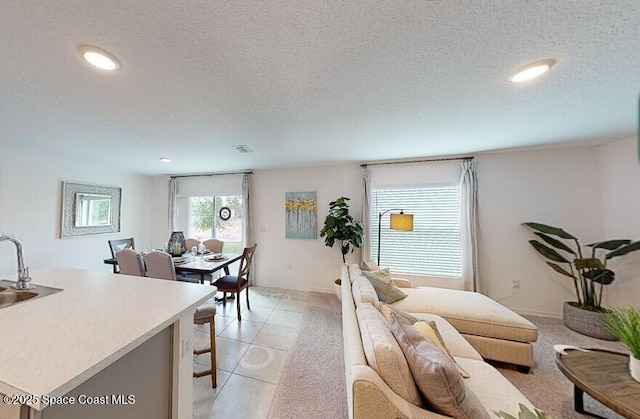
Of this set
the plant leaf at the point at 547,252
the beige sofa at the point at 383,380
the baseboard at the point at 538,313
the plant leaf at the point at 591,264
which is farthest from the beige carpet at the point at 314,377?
the plant leaf at the point at 591,264

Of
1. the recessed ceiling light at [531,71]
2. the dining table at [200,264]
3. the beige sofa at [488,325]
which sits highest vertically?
the recessed ceiling light at [531,71]

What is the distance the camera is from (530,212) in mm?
3230

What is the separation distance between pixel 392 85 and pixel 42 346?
7.40 feet

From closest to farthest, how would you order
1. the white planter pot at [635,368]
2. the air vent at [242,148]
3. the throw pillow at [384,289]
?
the white planter pot at [635,368] → the throw pillow at [384,289] → the air vent at [242,148]

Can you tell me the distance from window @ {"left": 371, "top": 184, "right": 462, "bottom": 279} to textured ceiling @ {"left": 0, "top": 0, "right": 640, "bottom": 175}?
1194 millimetres

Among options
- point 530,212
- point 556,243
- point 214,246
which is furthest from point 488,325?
point 214,246

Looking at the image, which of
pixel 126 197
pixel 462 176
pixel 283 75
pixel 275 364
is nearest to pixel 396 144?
pixel 462 176

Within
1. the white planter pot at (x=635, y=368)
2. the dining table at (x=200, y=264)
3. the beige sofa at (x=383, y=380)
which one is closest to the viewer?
the beige sofa at (x=383, y=380)

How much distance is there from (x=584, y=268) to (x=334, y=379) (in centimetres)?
325

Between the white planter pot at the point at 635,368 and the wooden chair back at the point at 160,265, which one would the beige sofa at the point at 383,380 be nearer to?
the white planter pot at the point at 635,368

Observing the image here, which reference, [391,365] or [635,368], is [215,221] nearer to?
[391,365]

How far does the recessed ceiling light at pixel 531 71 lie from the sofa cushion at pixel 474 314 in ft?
6.58

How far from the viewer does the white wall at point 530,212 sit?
3045 mm

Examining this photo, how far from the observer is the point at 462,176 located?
11.3ft
